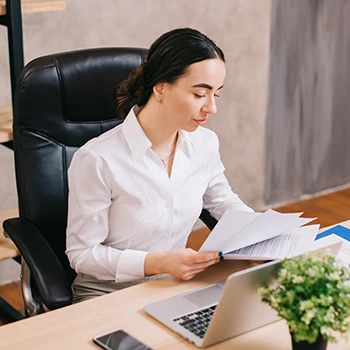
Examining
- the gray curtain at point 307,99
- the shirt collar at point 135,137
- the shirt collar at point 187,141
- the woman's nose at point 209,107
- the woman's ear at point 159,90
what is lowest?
the gray curtain at point 307,99

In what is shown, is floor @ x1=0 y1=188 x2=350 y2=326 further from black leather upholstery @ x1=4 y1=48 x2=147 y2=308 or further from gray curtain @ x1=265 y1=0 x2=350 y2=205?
black leather upholstery @ x1=4 y1=48 x2=147 y2=308

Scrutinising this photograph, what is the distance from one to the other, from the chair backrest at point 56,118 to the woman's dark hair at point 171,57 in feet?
0.47

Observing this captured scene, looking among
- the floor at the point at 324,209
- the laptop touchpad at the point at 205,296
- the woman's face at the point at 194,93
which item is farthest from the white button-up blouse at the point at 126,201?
the floor at the point at 324,209

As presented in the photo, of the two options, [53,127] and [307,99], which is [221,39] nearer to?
[307,99]

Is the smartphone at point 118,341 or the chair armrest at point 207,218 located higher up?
the smartphone at point 118,341

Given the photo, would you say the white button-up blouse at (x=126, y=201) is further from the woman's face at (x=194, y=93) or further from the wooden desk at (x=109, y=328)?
the wooden desk at (x=109, y=328)

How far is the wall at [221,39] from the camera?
118 inches

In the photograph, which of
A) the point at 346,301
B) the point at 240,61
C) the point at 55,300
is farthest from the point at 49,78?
the point at 240,61

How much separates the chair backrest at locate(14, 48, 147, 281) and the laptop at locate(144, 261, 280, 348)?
1.75 feet

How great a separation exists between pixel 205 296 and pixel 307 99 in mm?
2511

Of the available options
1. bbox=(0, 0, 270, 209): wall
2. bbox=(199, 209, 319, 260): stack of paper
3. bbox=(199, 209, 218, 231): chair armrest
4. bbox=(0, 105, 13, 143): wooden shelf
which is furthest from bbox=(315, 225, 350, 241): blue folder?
bbox=(0, 0, 270, 209): wall

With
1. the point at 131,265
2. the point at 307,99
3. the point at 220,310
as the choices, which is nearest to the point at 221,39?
the point at 307,99

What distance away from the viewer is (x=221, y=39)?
11.4 feet

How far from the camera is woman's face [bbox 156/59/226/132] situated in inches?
70.1
